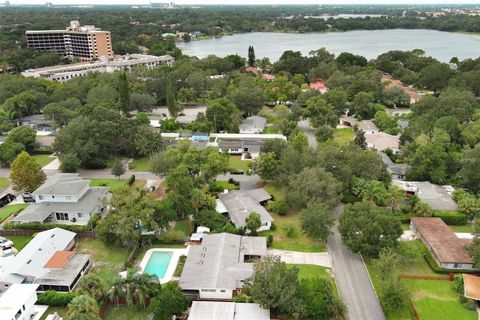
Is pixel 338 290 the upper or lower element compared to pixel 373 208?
lower

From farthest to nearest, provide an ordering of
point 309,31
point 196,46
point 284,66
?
point 309,31, point 196,46, point 284,66

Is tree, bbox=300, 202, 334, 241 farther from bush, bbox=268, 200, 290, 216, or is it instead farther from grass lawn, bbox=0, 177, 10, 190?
grass lawn, bbox=0, 177, 10, 190

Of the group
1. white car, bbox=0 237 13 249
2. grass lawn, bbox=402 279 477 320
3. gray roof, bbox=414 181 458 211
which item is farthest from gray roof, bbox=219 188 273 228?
white car, bbox=0 237 13 249

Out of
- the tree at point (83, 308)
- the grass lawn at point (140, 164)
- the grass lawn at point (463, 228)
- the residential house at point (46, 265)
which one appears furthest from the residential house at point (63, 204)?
the grass lawn at point (463, 228)

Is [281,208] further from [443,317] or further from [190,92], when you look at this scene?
[190,92]

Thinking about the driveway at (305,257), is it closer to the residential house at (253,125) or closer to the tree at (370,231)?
the tree at (370,231)

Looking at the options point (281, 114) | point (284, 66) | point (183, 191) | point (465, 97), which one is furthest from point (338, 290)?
point (284, 66)

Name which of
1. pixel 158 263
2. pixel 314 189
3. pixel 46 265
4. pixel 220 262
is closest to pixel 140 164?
pixel 158 263
